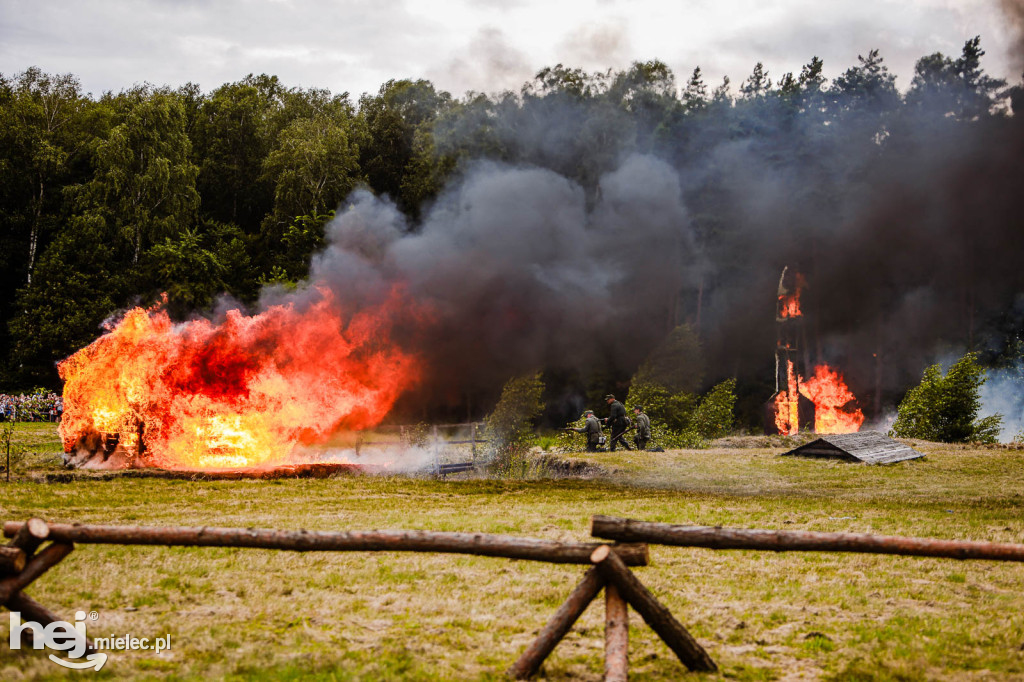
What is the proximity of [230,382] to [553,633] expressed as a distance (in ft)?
52.5

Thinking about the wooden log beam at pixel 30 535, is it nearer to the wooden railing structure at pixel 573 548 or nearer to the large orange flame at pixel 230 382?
the wooden railing structure at pixel 573 548

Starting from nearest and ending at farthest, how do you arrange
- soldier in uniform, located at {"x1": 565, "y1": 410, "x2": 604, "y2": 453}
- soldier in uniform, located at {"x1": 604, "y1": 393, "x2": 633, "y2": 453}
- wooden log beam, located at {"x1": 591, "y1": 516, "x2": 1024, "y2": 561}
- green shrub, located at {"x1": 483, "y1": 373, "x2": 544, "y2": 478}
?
wooden log beam, located at {"x1": 591, "y1": 516, "x2": 1024, "y2": 561}, green shrub, located at {"x1": 483, "y1": 373, "x2": 544, "y2": 478}, soldier in uniform, located at {"x1": 565, "y1": 410, "x2": 604, "y2": 453}, soldier in uniform, located at {"x1": 604, "y1": 393, "x2": 633, "y2": 453}

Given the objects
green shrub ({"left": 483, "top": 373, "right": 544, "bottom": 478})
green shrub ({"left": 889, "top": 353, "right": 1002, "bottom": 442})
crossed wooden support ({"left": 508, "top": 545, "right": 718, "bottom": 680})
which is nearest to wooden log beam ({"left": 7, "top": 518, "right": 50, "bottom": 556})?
crossed wooden support ({"left": 508, "top": 545, "right": 718, "bottom": 680})

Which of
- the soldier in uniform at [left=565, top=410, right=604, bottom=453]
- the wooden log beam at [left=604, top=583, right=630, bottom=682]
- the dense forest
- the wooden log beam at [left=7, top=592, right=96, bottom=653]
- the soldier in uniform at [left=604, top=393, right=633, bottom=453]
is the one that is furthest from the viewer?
the dense forest

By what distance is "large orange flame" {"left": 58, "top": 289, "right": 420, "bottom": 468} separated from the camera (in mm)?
18594

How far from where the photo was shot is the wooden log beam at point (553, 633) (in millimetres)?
5488

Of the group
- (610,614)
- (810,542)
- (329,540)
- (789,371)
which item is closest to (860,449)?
(789,371)

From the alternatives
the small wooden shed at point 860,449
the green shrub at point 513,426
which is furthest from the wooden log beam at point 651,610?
the small wooden shed at point 860,449

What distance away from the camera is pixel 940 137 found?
35.5 m

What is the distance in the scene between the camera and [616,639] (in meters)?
5.32

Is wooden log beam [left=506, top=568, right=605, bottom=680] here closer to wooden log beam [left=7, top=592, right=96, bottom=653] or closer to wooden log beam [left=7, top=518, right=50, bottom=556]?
wooden log beam [left=7, top=592, right=96, bottom=653]

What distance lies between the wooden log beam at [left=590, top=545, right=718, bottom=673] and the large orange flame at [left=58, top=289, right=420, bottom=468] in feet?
49.8

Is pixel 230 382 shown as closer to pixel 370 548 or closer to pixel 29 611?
pixel 29 611

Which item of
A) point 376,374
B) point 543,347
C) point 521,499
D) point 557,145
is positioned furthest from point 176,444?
point 557,145
